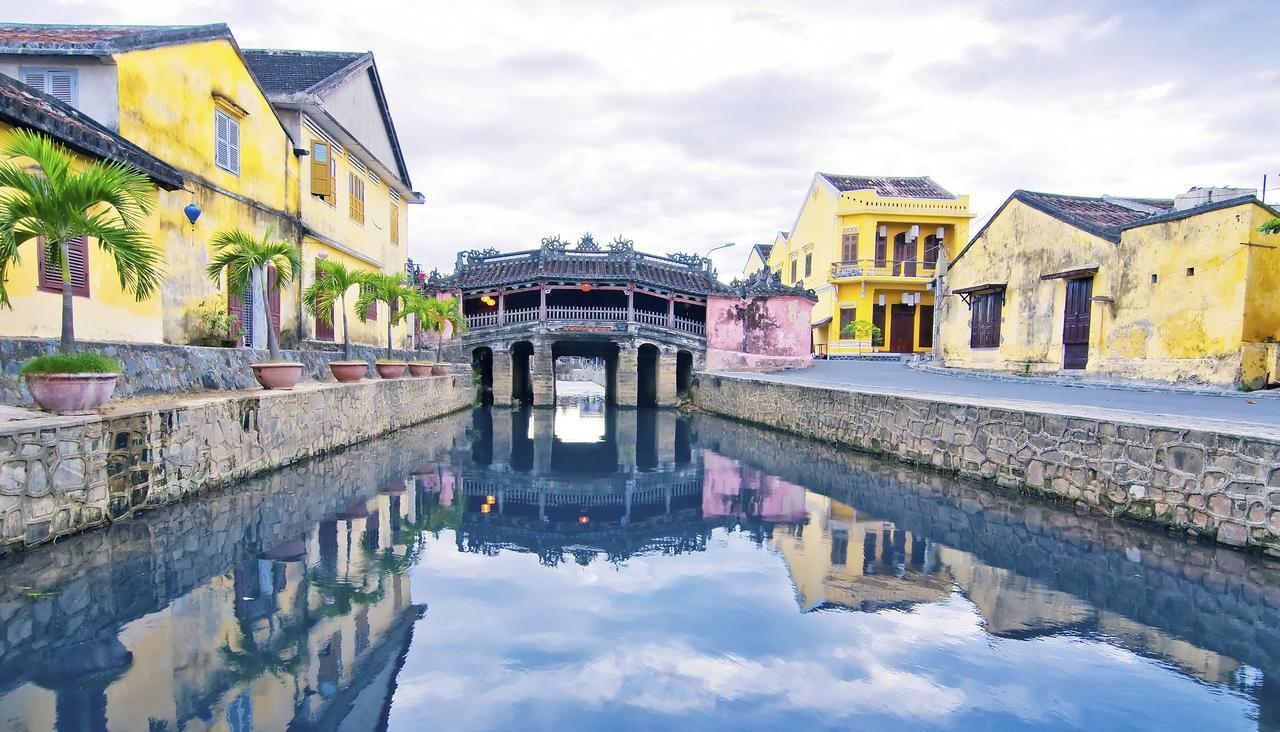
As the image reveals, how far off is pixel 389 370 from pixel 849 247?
771 inches

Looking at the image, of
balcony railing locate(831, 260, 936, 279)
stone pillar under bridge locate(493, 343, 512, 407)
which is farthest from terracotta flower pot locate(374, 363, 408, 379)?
balcony railing locate(831, 260, 936, 279)

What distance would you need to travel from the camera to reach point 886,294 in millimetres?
27141

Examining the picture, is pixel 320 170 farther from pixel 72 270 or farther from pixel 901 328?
pixel 901 328

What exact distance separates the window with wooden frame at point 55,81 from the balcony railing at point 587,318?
14735 mm

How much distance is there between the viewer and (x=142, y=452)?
241 inches

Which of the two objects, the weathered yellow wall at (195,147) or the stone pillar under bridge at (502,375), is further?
the stone pillar under bridge at (502,375)

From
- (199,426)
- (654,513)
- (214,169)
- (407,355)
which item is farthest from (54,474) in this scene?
(407,355)

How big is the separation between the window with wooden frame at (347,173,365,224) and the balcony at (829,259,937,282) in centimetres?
1792

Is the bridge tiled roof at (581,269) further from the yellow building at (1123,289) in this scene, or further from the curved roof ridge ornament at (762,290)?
the yellow building at (1123,289)

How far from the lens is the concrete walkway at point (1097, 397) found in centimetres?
806

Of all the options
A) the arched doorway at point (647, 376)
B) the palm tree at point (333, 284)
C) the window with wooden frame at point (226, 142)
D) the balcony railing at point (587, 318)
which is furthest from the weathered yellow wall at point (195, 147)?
the arched doorway at point (647, 376)

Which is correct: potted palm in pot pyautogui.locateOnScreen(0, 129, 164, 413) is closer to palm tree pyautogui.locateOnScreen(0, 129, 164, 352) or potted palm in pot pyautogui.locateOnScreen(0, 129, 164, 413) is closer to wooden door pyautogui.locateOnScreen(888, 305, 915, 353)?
palm tree pyautogui.locateOnScreen(0, 129, 164, 352)

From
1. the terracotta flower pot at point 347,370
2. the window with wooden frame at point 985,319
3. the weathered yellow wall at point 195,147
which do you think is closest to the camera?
Answer: the weathered yellow wall at point 195,147

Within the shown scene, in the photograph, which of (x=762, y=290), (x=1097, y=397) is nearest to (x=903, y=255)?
(x=762, y=290)
